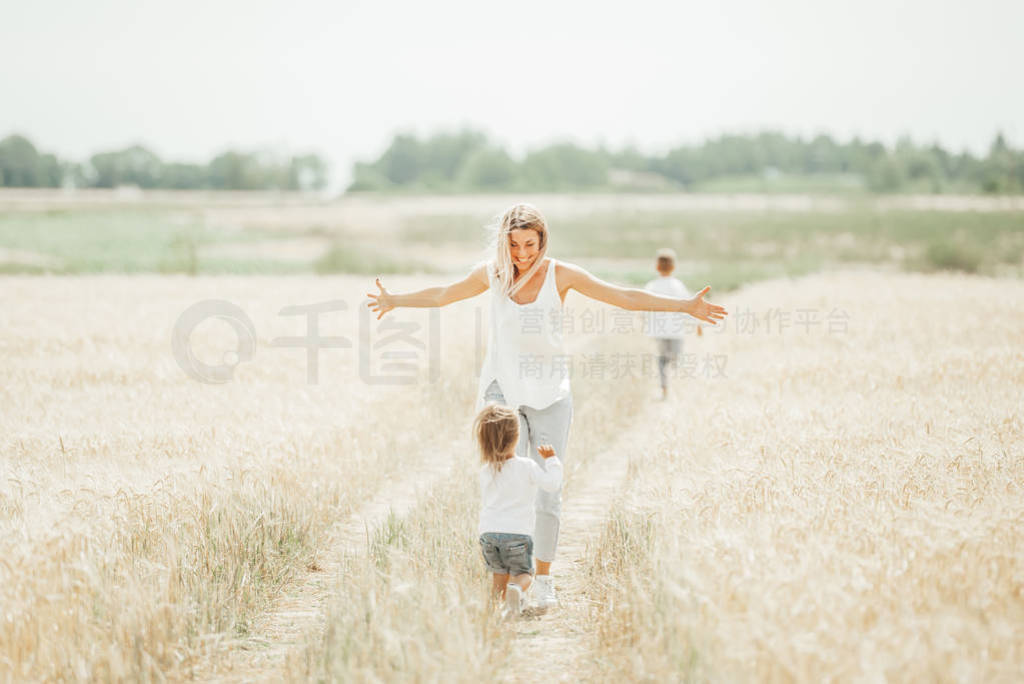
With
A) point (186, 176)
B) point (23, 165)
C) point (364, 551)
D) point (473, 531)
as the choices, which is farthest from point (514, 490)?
point (186, 176)

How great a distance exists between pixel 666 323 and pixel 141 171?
106 m

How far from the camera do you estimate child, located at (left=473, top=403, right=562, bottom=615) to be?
15.3ft

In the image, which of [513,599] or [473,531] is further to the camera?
[473,531]

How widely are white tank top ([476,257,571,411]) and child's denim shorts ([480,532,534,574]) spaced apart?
2.24ft

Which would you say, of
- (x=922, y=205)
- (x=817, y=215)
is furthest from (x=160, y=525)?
(x=922, y=205)

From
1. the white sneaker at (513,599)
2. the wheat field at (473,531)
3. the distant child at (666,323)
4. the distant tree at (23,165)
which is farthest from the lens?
the distant tree at (23,165)

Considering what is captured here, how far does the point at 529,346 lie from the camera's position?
4797 millimetres

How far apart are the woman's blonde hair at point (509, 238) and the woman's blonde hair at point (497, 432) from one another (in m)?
0.63

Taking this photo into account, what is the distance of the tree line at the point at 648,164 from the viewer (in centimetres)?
10625

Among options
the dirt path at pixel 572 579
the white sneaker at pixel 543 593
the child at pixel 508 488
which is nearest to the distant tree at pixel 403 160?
the dirt path at pixel 572 579

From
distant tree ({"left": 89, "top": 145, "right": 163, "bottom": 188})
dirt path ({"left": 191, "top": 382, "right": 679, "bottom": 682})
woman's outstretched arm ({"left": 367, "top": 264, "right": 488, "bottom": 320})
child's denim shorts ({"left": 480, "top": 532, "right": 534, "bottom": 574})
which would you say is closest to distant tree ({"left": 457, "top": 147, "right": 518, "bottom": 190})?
distant tree ({"left": 89, "top": 145, "right": 163, "bottom": 188})

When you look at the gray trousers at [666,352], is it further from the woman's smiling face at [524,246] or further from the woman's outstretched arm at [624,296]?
the woman's smiling face at [524,246]

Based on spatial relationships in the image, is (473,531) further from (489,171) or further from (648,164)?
(648,164)

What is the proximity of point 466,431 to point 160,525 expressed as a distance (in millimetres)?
4809
